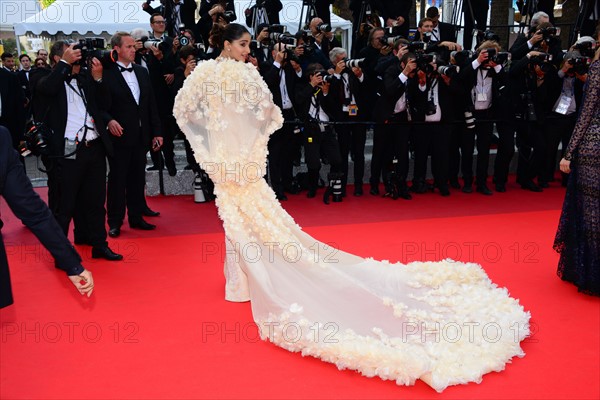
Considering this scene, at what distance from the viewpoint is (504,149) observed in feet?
22.6

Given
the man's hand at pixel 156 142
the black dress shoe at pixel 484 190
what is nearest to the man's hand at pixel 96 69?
the man's hand at pixel 156 142

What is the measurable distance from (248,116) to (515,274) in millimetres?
2084

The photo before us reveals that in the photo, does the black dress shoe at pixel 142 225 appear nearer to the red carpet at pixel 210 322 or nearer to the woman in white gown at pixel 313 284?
the red carpet at pixel 210 322

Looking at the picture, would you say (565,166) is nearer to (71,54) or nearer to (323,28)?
(71,54)

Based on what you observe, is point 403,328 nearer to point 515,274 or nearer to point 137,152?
point 515,274

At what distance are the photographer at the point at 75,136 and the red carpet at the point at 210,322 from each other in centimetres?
37

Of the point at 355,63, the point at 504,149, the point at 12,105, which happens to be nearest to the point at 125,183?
the point at 12,105

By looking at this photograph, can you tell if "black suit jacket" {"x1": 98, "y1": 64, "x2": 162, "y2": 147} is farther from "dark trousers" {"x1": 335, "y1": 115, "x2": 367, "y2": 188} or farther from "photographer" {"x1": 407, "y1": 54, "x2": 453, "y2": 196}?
"photographer" {"x1": 407, "y1": 54, "x2": 453, "y2": 196}

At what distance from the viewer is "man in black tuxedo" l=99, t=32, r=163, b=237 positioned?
4988 mm

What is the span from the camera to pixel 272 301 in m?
3.31

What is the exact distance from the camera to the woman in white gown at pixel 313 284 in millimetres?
2961

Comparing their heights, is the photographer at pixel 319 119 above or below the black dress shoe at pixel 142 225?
above

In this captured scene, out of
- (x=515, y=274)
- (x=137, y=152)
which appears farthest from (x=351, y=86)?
(x=515, y=274)

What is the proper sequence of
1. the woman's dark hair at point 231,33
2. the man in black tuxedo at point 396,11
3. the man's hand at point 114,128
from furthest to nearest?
the man in black tuxedo at point 396,11 < the man's hand at point 114,128 < the woman's dark hair at point 231,33
